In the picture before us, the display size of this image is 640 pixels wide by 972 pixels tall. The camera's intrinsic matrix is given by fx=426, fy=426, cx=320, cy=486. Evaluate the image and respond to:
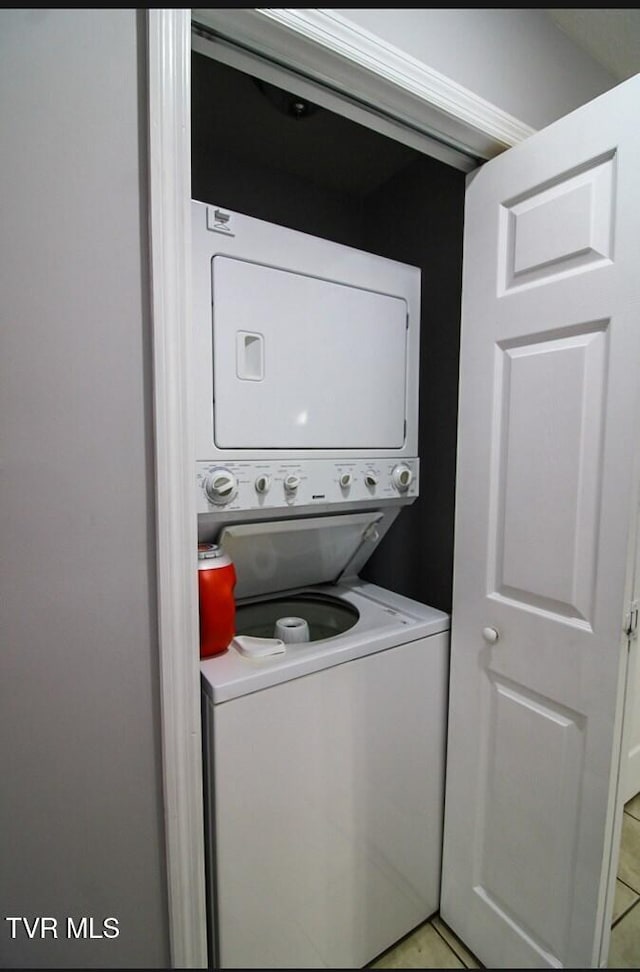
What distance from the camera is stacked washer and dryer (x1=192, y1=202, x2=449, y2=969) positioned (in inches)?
42.9

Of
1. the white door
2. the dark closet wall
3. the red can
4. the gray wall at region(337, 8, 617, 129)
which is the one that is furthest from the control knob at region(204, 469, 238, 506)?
the gray wall at region(337, 8, 617, 129)

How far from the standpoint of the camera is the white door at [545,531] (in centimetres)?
102

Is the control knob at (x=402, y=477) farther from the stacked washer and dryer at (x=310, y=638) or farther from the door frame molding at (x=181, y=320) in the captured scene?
the door frame molding at (x=181, y=320)

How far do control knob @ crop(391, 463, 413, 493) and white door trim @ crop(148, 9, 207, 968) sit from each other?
0.80 meters

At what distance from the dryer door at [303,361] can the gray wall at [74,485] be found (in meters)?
0.31

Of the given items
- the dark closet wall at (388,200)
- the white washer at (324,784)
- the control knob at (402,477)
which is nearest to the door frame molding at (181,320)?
the white washer at (324,784)

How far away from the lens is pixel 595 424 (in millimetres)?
1062

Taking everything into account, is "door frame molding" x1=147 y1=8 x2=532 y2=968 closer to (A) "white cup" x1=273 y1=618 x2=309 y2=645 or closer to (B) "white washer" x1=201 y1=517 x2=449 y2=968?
(B) "white washer" x1=201 y1=517 x2=449 y2=968

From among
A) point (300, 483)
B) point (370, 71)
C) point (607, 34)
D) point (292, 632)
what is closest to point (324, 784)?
point (292, 632)

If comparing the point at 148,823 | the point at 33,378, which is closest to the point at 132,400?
the point at 33,378

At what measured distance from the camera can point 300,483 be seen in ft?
4.22

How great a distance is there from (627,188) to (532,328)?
341mm

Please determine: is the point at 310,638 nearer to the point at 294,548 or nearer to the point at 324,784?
the point at 294,548

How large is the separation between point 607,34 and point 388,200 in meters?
0.85
